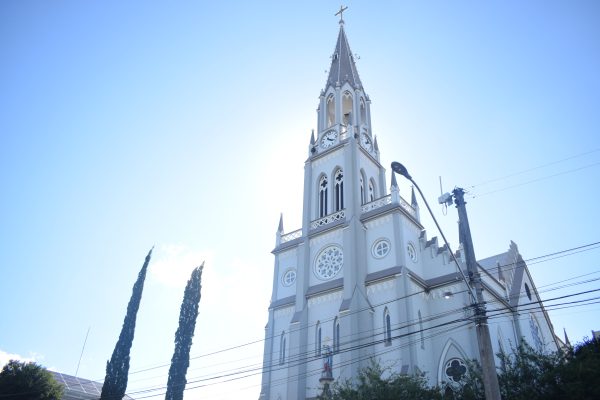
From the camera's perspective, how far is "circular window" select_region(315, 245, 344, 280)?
33.2 metres

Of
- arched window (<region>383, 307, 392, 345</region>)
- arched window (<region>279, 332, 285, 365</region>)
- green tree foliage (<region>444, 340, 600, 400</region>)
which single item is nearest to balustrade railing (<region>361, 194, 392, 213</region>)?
arched window (<region>383, 307, 392, 345</region>)

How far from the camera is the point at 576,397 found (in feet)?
51.8

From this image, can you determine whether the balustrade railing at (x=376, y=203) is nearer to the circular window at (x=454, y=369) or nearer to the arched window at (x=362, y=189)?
the arched window at (x=362, y=189)

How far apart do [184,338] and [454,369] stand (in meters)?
→ 19.3

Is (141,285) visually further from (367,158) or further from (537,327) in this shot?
(537,327)

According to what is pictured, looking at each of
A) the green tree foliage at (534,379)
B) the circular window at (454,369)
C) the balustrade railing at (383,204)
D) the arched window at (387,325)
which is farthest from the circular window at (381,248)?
the green tree foliage at (534,379)

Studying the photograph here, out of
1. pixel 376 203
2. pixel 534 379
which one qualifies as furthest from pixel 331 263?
pixel 534 379

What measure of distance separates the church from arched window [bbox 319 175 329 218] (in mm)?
103

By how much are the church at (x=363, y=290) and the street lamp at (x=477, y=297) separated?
421 inches

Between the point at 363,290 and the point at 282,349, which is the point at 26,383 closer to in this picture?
the point at 282,349

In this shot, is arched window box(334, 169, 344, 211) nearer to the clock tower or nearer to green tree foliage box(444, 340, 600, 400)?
the clock tower

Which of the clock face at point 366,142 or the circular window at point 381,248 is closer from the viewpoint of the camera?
the circular window at point 381,248

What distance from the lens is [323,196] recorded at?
127 feet

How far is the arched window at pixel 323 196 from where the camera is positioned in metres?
38.0
